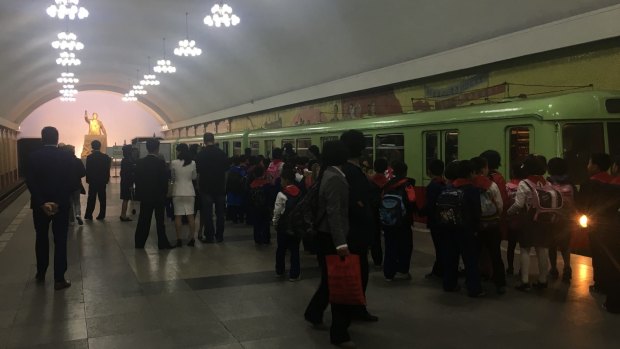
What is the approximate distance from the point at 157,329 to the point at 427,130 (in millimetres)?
Answer: 6966

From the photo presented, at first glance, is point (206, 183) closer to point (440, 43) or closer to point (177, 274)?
point (177, 274)

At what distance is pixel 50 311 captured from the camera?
5418 mm

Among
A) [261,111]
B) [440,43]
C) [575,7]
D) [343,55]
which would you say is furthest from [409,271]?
[261,111]

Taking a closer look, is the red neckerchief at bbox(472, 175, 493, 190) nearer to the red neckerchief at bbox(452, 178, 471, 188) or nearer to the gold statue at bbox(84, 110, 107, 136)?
the red neckerchief at bbox(452, 178, 471, 188)

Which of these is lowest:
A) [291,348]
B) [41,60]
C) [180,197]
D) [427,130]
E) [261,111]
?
[291,348]

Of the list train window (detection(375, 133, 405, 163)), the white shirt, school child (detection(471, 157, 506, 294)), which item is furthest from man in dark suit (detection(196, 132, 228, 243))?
school child (detection(471, 157, 506, 294))

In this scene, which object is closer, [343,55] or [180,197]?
[180,197]

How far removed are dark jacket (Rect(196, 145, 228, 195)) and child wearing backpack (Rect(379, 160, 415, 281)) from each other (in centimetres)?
337

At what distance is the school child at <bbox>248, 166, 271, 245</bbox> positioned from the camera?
27.8ft

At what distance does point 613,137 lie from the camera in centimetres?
795

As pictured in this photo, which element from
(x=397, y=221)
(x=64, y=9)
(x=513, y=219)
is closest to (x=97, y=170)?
(x=64, y=9)

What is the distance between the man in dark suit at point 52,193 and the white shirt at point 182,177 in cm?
242

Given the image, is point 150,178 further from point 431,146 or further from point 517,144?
point 517,144

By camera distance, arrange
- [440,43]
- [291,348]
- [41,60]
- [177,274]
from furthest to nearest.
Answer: [41,60] → [440,43] → [177,274] → [291,348]
